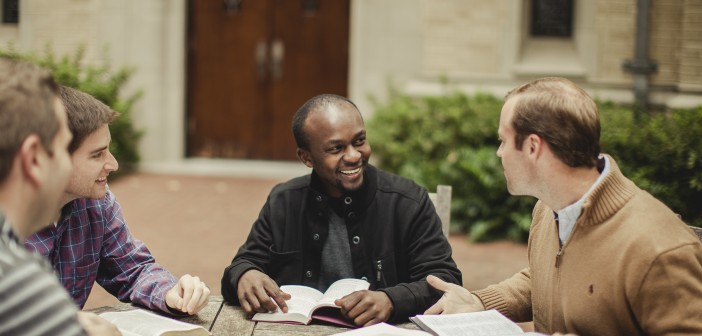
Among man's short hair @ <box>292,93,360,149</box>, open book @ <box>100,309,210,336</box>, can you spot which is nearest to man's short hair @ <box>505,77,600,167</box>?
man's short hair @ <box>292,93,360,149</box>

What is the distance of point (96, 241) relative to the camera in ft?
11.4

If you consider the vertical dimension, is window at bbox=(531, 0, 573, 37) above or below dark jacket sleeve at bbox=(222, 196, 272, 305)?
above

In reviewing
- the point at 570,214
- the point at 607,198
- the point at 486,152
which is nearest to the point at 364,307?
the point at 570,214

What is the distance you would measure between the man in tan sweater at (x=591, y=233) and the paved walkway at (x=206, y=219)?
4179mm

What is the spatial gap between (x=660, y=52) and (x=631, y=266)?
7.61 m

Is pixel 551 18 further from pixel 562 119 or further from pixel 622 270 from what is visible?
pixel 622 270

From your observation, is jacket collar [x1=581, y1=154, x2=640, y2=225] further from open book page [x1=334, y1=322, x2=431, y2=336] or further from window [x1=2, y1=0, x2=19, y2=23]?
window [x1=2, y1=0, x2=19, y2=23]

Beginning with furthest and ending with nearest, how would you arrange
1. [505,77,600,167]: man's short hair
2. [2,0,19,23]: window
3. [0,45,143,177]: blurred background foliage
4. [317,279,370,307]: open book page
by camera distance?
[2,0,19,23]: window < [0,45,143,177]: blurred background foliage < [317,279,370,307]: open book page < [505,77,600,167]: man's short hair

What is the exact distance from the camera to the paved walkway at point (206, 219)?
7657mm

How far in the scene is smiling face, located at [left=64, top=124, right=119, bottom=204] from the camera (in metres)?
3.20

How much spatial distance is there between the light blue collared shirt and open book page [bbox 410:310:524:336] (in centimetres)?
34

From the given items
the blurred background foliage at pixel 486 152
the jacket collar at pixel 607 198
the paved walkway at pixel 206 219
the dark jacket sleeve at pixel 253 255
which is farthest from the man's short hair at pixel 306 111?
the blurred background foliage at pixel 486 152

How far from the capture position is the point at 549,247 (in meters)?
3.14

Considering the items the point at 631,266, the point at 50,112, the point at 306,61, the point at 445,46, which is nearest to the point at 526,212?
the point at 445,46
